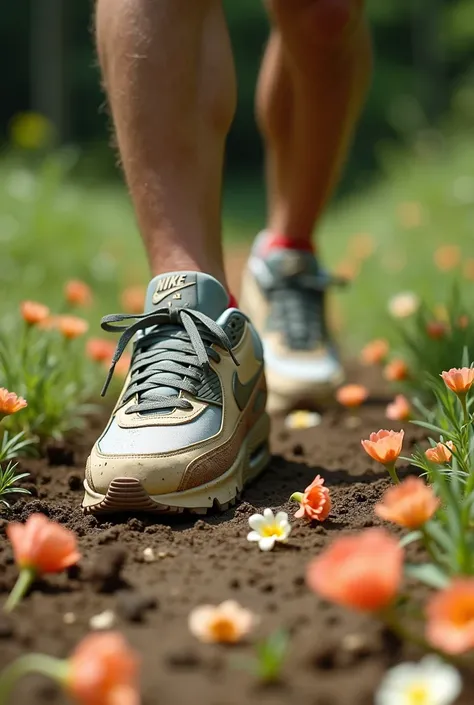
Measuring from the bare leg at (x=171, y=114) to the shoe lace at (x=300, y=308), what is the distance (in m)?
0.68

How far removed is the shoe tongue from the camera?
1.49 meters

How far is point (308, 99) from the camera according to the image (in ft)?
7.46

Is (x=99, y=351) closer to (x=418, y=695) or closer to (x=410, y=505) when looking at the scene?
(x=410, y=505)

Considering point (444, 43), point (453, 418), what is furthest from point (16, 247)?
point (444, 43)

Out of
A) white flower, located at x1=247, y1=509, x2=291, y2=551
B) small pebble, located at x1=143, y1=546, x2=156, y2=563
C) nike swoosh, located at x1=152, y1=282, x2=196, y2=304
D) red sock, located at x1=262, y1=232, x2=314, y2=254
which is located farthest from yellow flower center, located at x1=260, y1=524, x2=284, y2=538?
red sock, located at x1=262, y1=232, x2=314, y2=254

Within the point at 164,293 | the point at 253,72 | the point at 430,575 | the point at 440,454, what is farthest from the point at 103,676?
the point at 253,72

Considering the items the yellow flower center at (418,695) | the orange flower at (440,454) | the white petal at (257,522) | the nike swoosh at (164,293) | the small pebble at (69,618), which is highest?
the nike swoosh at (164,293)

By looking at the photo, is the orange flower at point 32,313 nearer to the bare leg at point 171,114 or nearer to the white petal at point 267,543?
the bare leg at point 171,114

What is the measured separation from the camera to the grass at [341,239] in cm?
342

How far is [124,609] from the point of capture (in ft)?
3.04

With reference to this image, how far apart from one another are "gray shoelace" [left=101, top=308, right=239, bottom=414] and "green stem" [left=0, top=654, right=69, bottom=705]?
61 cm

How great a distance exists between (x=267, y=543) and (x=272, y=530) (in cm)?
3

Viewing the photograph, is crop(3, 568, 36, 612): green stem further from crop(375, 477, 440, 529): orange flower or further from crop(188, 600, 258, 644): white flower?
crop(375, 477, 440, 529): orange flower

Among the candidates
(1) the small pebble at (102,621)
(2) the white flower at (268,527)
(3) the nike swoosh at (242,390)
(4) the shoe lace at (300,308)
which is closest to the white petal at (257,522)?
(2) the white flower at (268,527)
